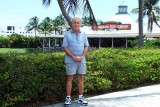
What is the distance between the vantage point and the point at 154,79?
10930 millimetres

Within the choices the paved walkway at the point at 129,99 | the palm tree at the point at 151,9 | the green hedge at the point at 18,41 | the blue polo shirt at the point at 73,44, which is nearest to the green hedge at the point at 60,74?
the paved walkway at the point at 129,99

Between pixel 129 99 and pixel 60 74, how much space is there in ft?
5.38

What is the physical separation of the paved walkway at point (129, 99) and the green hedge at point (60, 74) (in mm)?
294

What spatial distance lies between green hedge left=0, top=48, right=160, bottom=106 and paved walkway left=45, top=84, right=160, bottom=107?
294mm

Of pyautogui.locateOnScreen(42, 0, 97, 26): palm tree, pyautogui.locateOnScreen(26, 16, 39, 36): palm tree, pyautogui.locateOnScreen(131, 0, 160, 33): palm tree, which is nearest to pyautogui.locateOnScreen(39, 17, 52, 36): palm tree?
pyautogui.locateOnScreen(26, 16, 39, 36): palm tree

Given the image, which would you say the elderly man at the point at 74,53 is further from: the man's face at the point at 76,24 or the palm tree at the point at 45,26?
the palm tree at the point at 45,26

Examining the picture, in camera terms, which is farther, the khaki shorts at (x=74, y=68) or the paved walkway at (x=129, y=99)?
the paved walkway at (x=129, y=99)

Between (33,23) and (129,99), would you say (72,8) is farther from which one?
(33,23)

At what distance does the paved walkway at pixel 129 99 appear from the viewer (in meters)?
7.90

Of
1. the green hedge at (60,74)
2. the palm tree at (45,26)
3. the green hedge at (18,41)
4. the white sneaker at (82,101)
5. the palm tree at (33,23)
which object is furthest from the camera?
the palm tree at (33,23)

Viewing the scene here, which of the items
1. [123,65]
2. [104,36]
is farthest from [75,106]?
[104,36]

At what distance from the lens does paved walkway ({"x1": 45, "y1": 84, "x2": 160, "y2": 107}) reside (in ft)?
25.9

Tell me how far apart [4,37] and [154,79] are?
205ft

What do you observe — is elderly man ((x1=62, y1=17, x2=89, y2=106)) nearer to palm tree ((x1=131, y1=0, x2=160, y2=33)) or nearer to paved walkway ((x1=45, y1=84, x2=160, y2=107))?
paved walkway ((x1=45, y1=84, x2=160, y2=107))
